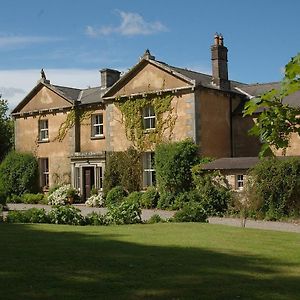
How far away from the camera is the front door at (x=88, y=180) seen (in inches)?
1261

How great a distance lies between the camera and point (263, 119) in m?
5.56

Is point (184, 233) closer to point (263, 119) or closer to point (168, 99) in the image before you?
point (263, 119)

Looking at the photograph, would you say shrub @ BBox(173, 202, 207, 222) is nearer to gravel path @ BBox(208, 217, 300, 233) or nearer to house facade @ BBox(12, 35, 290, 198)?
gravel path @ BBox(208, 217, 300, 233)

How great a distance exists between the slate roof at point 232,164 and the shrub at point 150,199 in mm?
3453

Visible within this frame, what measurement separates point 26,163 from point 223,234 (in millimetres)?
23666

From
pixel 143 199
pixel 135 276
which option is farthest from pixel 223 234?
pixel 143 199

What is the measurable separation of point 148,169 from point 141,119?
2855 mm

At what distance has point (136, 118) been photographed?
29906 mm

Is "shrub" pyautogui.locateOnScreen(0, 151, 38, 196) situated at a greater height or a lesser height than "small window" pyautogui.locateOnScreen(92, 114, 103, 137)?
lesser

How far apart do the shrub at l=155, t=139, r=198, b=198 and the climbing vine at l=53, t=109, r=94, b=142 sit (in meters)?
7.75

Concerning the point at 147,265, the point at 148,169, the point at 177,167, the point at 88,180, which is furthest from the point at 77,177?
the point at 147,265

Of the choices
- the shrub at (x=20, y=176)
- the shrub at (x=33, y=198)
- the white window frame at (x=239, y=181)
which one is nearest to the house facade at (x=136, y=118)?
the shrub at (x=20, y=176)

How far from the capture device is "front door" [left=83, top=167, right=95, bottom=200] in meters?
32.0

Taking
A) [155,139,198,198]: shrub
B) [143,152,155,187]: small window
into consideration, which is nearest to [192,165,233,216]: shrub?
[155,139,198,198]: shrub
